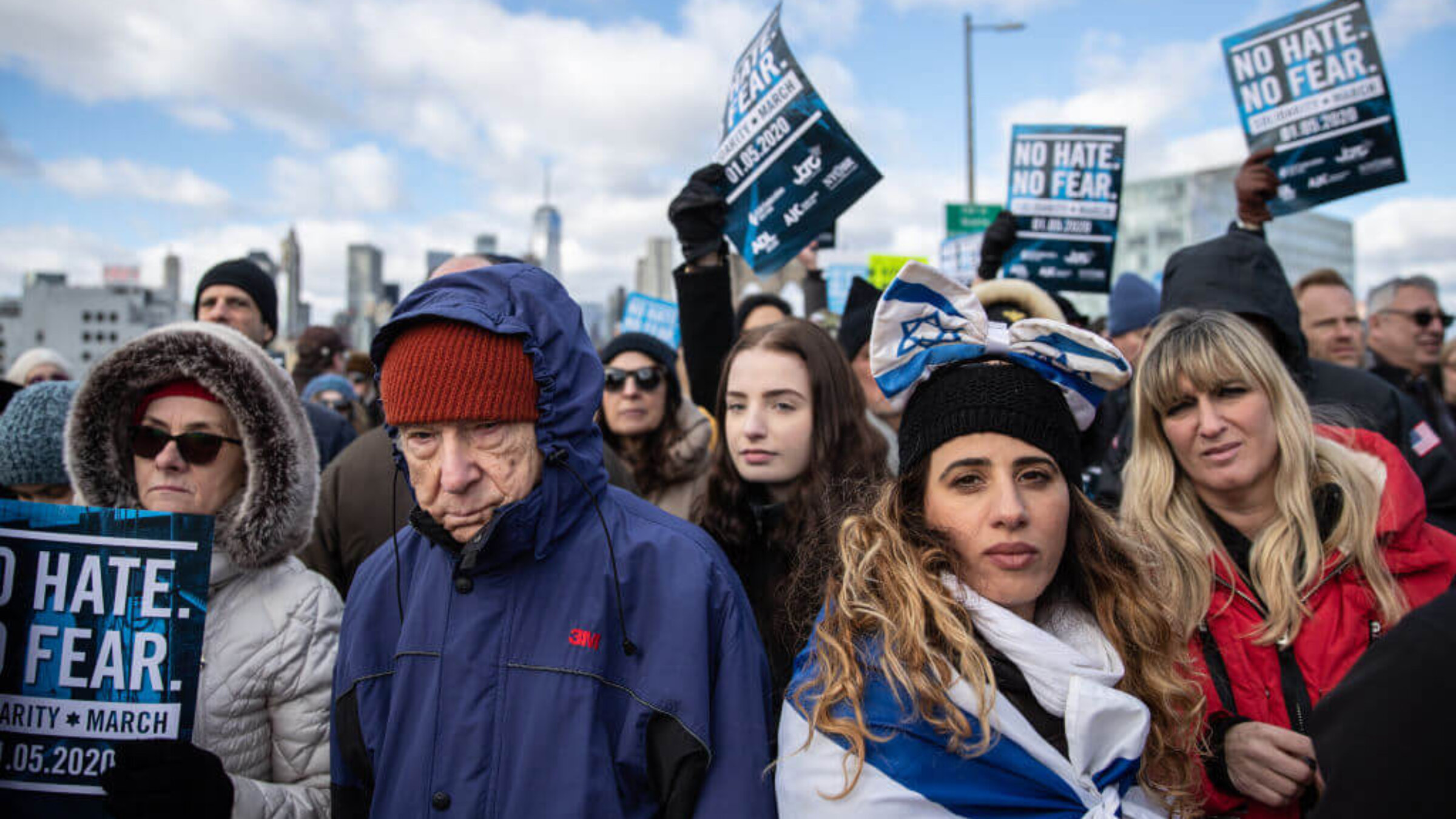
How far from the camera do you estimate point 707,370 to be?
3898mm

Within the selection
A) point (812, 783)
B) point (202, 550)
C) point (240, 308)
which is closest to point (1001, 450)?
point (812, 783)

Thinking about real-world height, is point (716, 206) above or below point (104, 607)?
above

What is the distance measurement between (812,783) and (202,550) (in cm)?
151

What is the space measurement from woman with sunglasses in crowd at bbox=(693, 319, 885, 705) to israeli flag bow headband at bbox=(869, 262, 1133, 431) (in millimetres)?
767

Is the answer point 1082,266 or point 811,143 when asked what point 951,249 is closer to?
point 1082,266

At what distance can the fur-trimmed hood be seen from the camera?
237cm

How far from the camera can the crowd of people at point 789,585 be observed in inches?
70.9

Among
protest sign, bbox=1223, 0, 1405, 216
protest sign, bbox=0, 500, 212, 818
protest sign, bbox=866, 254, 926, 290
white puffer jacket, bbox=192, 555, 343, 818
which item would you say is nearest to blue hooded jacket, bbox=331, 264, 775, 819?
white puffer jacket, bbox=192, 555, 343, 818

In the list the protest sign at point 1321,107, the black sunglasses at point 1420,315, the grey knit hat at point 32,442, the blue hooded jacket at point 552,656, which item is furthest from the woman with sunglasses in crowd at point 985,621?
the black sunglasses at point 1420,315

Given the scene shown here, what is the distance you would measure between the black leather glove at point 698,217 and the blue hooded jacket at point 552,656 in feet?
5.44

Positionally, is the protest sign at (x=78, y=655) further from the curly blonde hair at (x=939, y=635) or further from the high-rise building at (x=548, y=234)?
the high-rise building at (x=548, y=234)

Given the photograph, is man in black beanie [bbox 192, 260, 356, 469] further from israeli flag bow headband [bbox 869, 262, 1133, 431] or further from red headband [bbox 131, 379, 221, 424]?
israeli flag bow headband [bbox 869, 262, 1133, 431]

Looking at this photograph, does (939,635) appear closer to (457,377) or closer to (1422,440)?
(457,377)

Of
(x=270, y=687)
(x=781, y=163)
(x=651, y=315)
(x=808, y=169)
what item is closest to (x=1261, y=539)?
(x=808, y=169)
